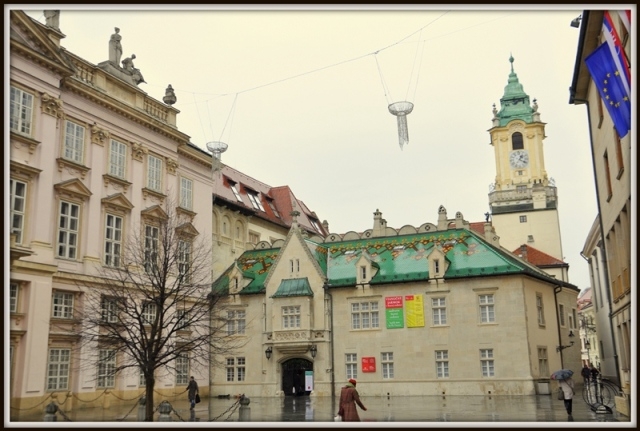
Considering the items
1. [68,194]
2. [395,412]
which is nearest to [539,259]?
[395,412]

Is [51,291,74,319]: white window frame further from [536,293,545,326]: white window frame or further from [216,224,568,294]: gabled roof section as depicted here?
[536,293,545,326]: white window frame

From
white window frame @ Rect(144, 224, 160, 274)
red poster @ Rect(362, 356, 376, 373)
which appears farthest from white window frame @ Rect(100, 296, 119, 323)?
red poster @ Rect(362, 356, 376, 373)

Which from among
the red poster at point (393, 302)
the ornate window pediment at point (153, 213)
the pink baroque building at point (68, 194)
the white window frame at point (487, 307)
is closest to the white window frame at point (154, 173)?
the pink baroque building at point (68, 194)

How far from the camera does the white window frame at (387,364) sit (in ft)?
128

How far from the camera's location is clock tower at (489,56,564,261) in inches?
3238

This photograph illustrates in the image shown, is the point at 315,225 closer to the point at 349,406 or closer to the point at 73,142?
the point at 73,142

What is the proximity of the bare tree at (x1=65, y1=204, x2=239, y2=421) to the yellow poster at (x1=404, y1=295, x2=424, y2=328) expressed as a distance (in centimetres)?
1122

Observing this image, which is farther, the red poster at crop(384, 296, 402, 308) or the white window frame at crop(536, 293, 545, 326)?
the white window frame at crop(536, 293, 545, 326)

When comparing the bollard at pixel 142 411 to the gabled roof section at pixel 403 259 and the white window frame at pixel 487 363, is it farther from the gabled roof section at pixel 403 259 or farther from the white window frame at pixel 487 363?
the white window frame at pixel 487 363

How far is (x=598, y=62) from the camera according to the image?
1862 cm

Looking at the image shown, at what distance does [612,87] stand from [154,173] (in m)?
26.6

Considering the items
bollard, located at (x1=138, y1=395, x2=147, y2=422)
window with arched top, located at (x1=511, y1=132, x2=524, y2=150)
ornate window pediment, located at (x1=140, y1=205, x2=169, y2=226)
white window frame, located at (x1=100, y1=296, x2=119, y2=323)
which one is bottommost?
bollard, located at (x1=138, y1=395, x2=147, y2=422)

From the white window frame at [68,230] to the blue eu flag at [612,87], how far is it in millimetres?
23556

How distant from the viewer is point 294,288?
136 ft
